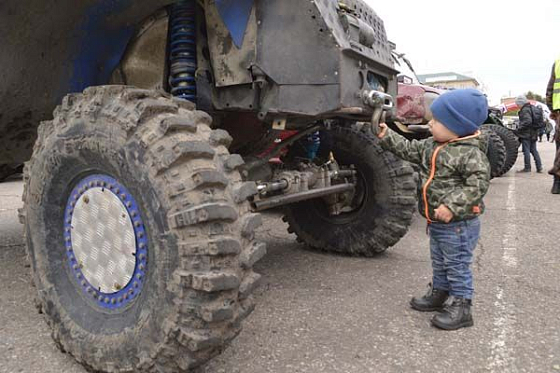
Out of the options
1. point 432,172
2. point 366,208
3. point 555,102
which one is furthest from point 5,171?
point 555,102

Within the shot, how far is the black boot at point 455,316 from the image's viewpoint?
8.52 feet

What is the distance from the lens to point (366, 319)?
2.71 meters

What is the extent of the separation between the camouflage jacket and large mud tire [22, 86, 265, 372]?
123 cm

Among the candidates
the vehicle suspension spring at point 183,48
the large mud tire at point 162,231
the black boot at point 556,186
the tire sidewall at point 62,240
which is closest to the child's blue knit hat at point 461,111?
the large mud tire at point 162,231

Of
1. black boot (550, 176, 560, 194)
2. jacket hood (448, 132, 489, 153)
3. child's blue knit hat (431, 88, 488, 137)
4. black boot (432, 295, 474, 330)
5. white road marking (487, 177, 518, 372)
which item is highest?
child's blue knit hat (431, 88, 488, 137)

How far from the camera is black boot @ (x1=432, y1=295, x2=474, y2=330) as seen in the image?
2.60m

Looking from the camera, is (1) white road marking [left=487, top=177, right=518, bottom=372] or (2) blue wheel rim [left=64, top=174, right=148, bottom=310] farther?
(1) white road marking [left=487, top=177, right=518, bottom=372]

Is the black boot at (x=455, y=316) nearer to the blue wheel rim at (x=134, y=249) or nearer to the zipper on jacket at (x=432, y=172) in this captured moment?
the zipper on jacket at (x=432, y=172)

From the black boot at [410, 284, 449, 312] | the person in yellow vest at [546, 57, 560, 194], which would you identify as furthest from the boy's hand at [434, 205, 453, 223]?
the person in yellow vest at [546, 57, 560, 194]

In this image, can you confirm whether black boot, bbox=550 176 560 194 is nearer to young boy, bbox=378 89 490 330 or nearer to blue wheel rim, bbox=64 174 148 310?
young boy, bbox=378 89 490 330

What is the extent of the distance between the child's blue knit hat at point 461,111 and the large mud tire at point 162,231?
4.17 ft

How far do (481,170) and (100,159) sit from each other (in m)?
1.89

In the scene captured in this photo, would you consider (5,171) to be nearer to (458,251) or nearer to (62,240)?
(62,240)

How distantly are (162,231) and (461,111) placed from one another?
1.72 metres
